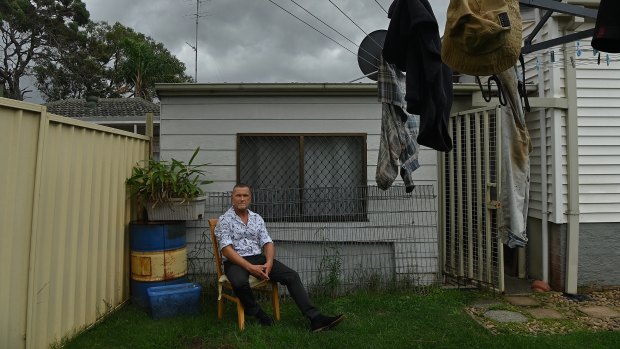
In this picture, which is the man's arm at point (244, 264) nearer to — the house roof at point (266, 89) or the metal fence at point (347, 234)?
the metal fence at point (347, 234)

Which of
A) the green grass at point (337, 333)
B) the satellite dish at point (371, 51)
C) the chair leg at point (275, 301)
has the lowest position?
the green grass at point (337, 333)

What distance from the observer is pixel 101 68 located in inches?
865

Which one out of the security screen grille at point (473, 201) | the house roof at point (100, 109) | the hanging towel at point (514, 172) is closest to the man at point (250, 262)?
the hanging towel at point (514, 172)

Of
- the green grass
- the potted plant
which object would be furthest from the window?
the green grass

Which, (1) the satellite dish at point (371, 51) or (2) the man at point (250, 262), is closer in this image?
(2) the man at point (250, 262)

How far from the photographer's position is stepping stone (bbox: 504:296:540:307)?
4.65 meters

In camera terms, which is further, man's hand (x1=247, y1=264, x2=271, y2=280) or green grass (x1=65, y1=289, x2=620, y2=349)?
man's hand (x1=247, y1=264, x2=271, y2=280)

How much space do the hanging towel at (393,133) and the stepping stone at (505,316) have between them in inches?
80.5

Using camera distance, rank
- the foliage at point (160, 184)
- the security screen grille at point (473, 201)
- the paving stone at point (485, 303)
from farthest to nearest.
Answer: the security screen grille at point (473, 201) < the paving stone at point (485, 303) < the foliage at point (160, 184)

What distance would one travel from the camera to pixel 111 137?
420 centimetres

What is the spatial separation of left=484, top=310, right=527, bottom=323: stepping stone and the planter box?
10.2 feet

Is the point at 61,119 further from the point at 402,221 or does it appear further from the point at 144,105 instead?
the point at 144,105

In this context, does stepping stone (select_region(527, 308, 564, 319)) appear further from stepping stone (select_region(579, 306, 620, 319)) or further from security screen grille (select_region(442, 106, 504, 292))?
security screen grille (select_region(442, 106, 504, 292))

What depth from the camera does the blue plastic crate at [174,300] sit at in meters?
4.10
